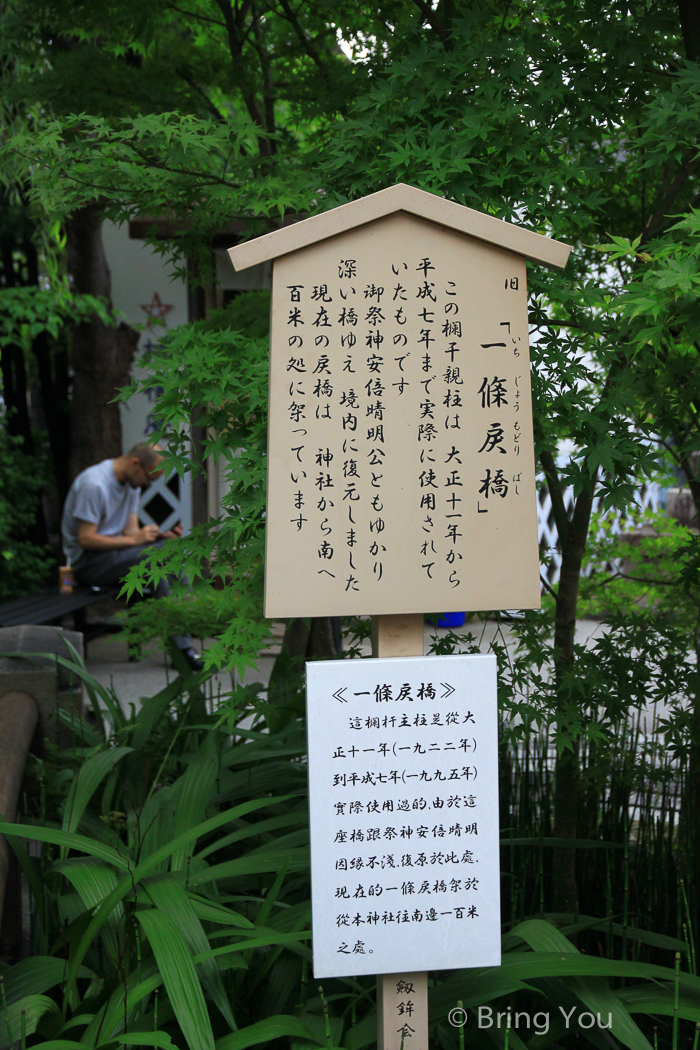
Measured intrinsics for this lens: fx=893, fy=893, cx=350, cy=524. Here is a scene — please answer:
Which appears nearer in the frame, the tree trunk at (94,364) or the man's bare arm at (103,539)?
the man's bare arm at (103,539)

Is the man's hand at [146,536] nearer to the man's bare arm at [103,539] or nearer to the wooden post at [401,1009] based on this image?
the man's bare arm at [103,539]

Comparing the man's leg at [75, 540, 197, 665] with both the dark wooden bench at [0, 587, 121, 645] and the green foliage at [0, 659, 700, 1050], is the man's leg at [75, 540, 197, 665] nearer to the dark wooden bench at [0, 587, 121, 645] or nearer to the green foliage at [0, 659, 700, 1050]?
the dark wooden bench at [0, 587, 121, 645]

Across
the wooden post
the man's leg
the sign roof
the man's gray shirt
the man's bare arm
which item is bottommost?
the wooden post

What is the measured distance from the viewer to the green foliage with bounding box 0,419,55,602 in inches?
295

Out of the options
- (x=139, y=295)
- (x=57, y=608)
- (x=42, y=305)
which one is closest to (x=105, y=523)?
(x=57, y=608)

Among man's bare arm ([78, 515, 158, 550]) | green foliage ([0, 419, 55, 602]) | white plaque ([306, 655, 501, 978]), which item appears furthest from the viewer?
green foliage ([0, 419, 55, 602])

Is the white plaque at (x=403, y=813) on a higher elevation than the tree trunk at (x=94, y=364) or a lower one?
lower

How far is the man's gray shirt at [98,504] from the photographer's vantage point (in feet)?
20.6

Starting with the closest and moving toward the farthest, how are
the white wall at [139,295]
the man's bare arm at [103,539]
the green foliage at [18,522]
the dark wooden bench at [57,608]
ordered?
the dark wooden bench at [57,608] → the man's bare arm at [103,539] → the green foliage at [18,522] → the white wall at [139,295]

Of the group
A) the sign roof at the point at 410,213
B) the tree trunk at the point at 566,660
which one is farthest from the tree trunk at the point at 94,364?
the sign roof at the point at 410,213

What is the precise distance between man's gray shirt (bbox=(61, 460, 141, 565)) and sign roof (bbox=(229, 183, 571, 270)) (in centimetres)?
467

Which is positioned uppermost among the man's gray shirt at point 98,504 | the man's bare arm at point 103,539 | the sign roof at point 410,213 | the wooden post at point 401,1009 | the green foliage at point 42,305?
the green foliage at point 42,305

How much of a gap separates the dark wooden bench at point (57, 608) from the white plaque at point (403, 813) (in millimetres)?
3656

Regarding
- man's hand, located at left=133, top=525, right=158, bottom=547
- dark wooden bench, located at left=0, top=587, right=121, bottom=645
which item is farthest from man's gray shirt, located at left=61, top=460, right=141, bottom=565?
dark wooden bench, located at left=0, top=587, right=121, bottom=645
